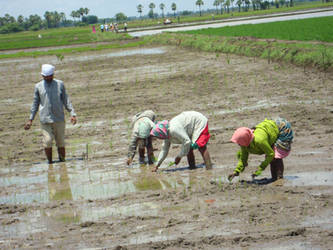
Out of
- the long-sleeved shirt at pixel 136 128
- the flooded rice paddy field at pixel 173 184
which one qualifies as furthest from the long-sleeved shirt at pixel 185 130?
the long-sleeved shirt at pixel 136 128

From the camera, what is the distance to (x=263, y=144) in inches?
224

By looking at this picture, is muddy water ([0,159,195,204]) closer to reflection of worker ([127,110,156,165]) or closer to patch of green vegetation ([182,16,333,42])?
reflection of worker ([127,110,156,165])

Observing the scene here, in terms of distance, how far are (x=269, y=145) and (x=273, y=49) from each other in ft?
45.1

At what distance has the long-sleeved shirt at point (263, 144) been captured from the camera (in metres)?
5.71

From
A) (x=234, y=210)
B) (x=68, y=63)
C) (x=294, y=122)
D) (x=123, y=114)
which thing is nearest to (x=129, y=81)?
(x=123, y=114)

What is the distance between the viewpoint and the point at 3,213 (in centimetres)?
580

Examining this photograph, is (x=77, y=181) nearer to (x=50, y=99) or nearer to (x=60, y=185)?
(x=60, y=185)

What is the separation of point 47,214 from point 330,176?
345 centimetres

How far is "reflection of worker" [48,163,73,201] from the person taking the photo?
6395mm

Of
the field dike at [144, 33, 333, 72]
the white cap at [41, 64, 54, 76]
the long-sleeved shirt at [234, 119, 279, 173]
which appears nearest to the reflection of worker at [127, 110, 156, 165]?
the white cap at [41, 64, 54, 76]

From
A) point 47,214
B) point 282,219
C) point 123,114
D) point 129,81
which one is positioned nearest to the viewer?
point 282,219

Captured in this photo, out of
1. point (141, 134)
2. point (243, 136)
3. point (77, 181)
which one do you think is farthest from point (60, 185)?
point (243, 136)

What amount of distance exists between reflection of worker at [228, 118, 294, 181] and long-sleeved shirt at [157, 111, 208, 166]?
884 millimetres

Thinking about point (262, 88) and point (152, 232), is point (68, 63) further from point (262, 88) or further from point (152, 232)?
point (152, 232)
